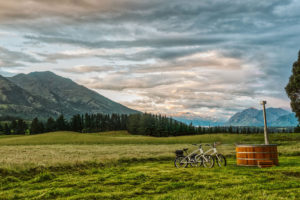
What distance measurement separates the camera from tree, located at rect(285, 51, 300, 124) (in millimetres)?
52031

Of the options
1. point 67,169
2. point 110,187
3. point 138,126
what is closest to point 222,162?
point 110,187

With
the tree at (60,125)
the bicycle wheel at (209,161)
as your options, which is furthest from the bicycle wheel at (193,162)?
the tree at (60,125)

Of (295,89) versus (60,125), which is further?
(60,125)

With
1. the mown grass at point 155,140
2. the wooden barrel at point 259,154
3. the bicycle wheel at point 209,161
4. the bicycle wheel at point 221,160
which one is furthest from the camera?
the mown grass at point 155,140

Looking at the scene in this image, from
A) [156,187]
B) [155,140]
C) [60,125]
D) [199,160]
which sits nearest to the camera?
[156,187]

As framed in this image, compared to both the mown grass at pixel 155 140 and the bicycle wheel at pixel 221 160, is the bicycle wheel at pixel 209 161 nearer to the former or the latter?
the bicycle wheel at pixel 221 160

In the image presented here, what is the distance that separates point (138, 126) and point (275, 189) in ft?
478

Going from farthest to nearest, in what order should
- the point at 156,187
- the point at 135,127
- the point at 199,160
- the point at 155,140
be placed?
the point at 135,127 < the point at 155,140 < the point at 199,160 < the point at 156,187

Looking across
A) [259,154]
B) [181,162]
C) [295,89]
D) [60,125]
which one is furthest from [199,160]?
[60,125]

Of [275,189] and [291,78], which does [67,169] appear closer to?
[275,189]

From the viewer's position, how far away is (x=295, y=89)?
A: 52.6 metres

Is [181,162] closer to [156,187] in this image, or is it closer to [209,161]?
[209,161]

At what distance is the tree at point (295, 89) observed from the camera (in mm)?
52031

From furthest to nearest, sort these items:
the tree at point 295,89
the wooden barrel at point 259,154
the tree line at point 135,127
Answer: the tree line at point 135,127, the tree at point 295,89, the wooden barrel at point 259,154
